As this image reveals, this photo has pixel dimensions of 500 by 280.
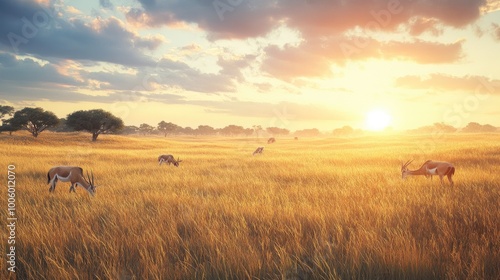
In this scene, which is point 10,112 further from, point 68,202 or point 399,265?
point 399,265

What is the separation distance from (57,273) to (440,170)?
10777mm

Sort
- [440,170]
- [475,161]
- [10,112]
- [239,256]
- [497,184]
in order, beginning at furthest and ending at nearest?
[10,112] < [475,161] < [440,170] < [497,184] < [239,256]

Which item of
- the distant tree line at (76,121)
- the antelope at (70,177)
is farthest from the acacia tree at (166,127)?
the antelope at (70,177)

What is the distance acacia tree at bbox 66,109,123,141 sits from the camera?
53.5 metres

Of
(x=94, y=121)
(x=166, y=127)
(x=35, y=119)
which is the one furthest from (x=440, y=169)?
(x=166, y=127)

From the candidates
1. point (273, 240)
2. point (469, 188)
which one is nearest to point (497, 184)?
point (469, 188)

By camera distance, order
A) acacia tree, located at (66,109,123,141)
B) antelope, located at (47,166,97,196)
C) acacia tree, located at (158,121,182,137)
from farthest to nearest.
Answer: acacia tree, located at (158,121,182,137) → acacia tree, located at (66,109,123,141) → antelope, located at (47,166,97,196)

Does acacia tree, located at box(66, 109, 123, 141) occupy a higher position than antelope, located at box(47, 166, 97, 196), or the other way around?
acacia tree, located at box(66, 109, 123, 141)

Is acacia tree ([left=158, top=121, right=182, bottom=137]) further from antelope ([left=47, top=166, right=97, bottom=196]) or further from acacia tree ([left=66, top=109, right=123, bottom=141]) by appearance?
antelope ([left=47, top=166, right=97, bottom=196])

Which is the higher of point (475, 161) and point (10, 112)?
point (10, 112)

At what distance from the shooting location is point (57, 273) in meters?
2.90

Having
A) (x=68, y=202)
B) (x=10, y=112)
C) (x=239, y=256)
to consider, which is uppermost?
(x=10, y=112)

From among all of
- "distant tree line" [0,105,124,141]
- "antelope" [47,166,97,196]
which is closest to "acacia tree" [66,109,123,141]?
"distant tree line" [0,105,124,141]

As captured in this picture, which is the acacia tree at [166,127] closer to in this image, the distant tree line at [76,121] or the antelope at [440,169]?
the distant tree line at [76,121]
